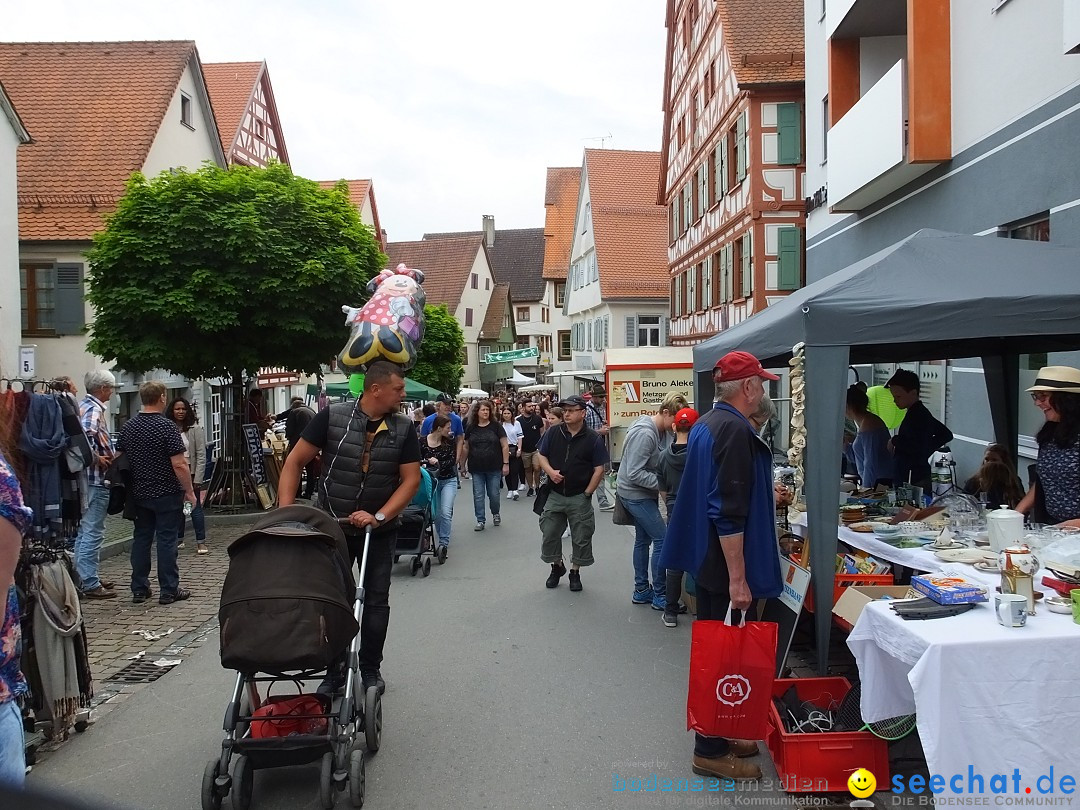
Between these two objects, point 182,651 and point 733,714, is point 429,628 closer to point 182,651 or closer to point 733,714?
point 182,651

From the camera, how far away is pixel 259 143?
33.8 meters

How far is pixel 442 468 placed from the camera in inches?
447

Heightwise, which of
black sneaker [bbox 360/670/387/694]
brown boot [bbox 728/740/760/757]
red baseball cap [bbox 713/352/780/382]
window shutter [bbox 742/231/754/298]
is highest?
window shutter [bbox 742/231/754/298]

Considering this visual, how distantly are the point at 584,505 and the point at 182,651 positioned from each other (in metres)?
3.72

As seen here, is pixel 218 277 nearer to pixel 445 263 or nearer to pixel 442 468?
pixel 442 468

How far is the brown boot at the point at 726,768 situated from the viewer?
432cm

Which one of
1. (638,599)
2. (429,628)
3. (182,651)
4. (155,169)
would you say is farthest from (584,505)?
(155,169)

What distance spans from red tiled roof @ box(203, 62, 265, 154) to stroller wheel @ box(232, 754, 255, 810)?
29.2 m

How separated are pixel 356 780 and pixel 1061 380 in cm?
454

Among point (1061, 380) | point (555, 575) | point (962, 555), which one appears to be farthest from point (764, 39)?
point (962, 555)

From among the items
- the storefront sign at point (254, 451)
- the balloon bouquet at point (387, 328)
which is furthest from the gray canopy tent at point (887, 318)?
the storefront sign at point (254, 451)

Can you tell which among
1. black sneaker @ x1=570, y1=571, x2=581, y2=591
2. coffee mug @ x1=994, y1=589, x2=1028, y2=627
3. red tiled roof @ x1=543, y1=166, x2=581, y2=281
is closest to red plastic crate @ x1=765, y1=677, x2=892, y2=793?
coffee mug @ x1=994, y1=589, x2=1028, y2=627

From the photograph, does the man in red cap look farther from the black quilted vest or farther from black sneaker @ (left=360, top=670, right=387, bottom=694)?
black sneaker @ (left=360, top=670, right=387, bottom=694)

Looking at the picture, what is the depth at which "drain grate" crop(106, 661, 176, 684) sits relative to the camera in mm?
6121
